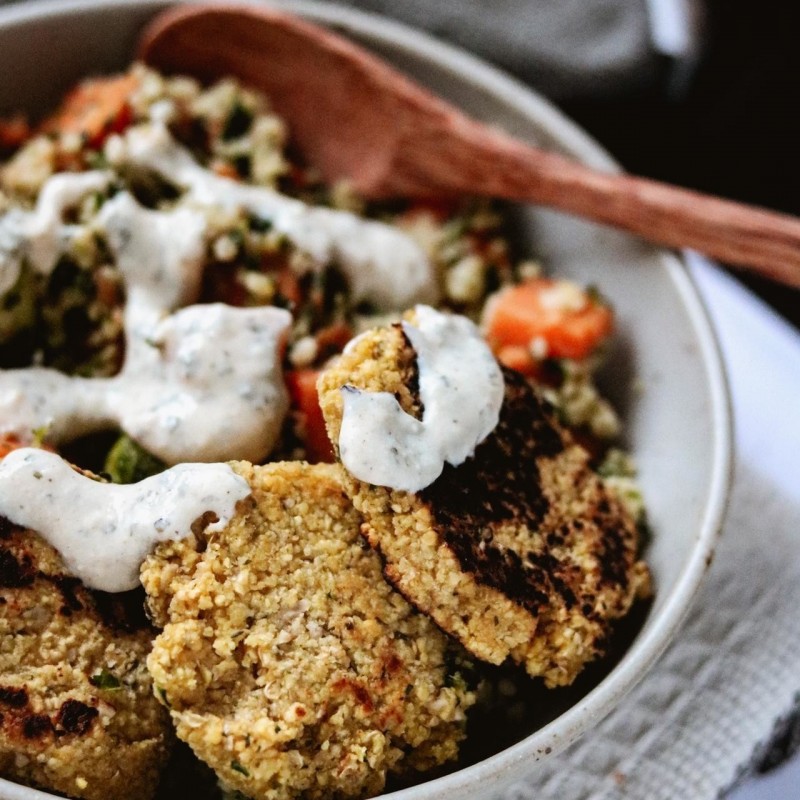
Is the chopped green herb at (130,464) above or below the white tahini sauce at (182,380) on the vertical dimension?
below

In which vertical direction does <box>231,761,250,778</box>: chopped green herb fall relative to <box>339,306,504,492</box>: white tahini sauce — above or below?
below

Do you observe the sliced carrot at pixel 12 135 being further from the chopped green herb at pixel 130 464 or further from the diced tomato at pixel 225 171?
the chopped green herb at pixel 130 464

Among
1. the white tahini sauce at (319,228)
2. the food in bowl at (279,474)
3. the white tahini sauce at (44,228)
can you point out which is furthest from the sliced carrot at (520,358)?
the white tahini sauce at (44,228)

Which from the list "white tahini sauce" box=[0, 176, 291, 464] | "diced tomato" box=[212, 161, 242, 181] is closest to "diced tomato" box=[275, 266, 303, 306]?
"white tahini sauce" box=[0, 176, 291, 464]

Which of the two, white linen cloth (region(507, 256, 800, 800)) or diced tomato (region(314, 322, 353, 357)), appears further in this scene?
diced tomato (region(314, 322, 353, 357))

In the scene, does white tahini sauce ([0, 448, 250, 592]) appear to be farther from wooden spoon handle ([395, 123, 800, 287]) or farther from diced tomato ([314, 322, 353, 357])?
wooden spoon handle ([395, 123, 800, 287])

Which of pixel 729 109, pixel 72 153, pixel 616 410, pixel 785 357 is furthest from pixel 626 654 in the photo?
pixel 729 109

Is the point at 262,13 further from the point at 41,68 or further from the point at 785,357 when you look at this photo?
the point at 785,357

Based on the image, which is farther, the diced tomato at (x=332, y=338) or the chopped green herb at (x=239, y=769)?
the diced tomato at (x=332, y=338)
